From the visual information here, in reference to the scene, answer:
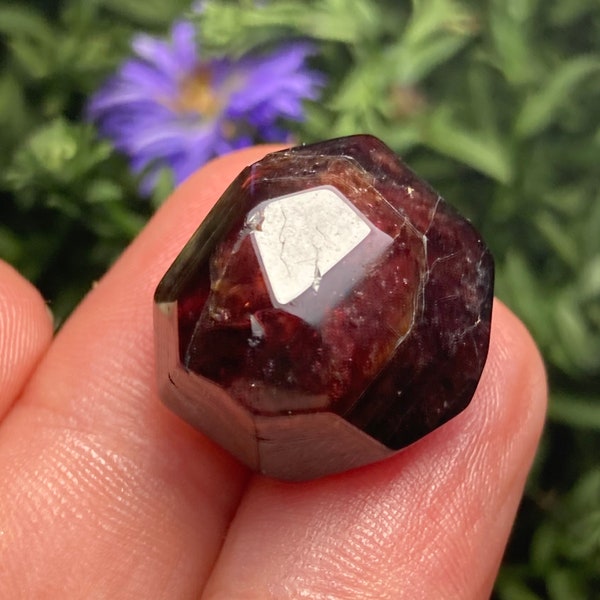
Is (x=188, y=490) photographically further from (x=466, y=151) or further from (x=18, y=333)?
(x=466, y=151)

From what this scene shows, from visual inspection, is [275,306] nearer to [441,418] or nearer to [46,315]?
[441,418]

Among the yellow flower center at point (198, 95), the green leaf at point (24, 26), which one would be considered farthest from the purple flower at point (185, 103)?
the green leaf at point (24, 26)

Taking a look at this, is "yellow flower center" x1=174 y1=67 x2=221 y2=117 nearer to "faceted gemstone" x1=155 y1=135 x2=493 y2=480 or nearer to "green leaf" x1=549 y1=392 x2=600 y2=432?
"faceted gemstone" x1=155 y1=135 x2=493 y2=480

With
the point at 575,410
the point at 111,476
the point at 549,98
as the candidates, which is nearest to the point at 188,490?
the point at 111,476

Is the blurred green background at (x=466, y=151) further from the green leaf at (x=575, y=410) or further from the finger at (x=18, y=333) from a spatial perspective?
the finger at (x=18, y=333)

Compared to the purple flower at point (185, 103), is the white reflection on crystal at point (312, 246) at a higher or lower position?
higher

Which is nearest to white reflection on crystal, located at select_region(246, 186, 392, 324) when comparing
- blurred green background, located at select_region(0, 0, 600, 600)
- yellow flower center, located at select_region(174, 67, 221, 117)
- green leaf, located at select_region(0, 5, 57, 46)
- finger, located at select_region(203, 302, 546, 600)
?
finger, located at select_region(203, 302, 546, 600)

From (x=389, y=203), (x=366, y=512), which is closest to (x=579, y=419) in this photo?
(x=366, y=512)

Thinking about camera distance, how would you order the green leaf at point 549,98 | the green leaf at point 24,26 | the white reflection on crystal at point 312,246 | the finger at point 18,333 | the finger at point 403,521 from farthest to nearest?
1. the green leaf at point 24,26
2. the green leaf at point 549,98
3. the finger at point 18,333
4. the finger at point 403,521
5. the white reflection on crystal at point 312,246
